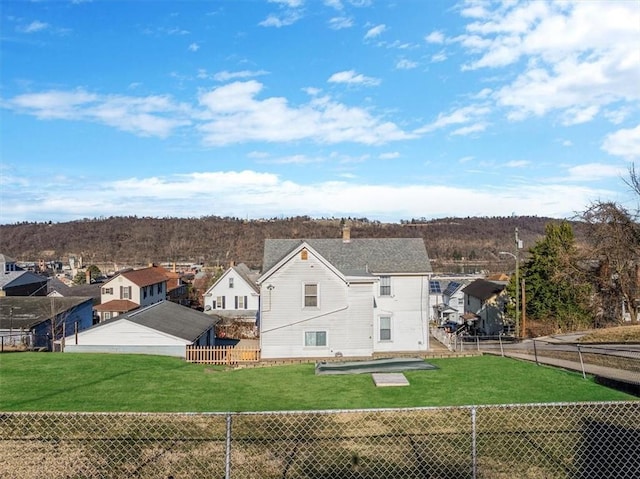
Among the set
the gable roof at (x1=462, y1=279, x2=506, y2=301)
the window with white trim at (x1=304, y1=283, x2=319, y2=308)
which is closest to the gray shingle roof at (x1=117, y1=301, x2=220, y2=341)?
the window with white trim at (x1=304, y1=283, x2=319, y2=308)

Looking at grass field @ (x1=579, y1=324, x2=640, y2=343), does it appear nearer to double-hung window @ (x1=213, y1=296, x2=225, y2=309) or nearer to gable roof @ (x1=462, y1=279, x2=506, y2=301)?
gable roof @ (x1=462, y1=279, x2=506, y2=301)

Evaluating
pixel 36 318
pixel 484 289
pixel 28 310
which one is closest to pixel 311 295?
pixel 36 318

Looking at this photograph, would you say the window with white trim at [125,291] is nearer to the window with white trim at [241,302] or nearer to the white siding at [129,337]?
the window with white trim at [241,302]

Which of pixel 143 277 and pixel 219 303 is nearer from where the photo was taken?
pixel 143 277

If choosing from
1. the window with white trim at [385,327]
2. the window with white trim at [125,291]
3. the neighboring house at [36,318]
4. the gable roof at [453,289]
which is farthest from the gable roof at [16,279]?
the gable roof at [453,289]

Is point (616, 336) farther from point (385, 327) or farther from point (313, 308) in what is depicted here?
point (313, 308)

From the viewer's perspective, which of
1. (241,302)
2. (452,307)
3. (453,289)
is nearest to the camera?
(241,302)

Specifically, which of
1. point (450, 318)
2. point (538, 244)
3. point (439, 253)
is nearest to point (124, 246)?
point (439, 253)
